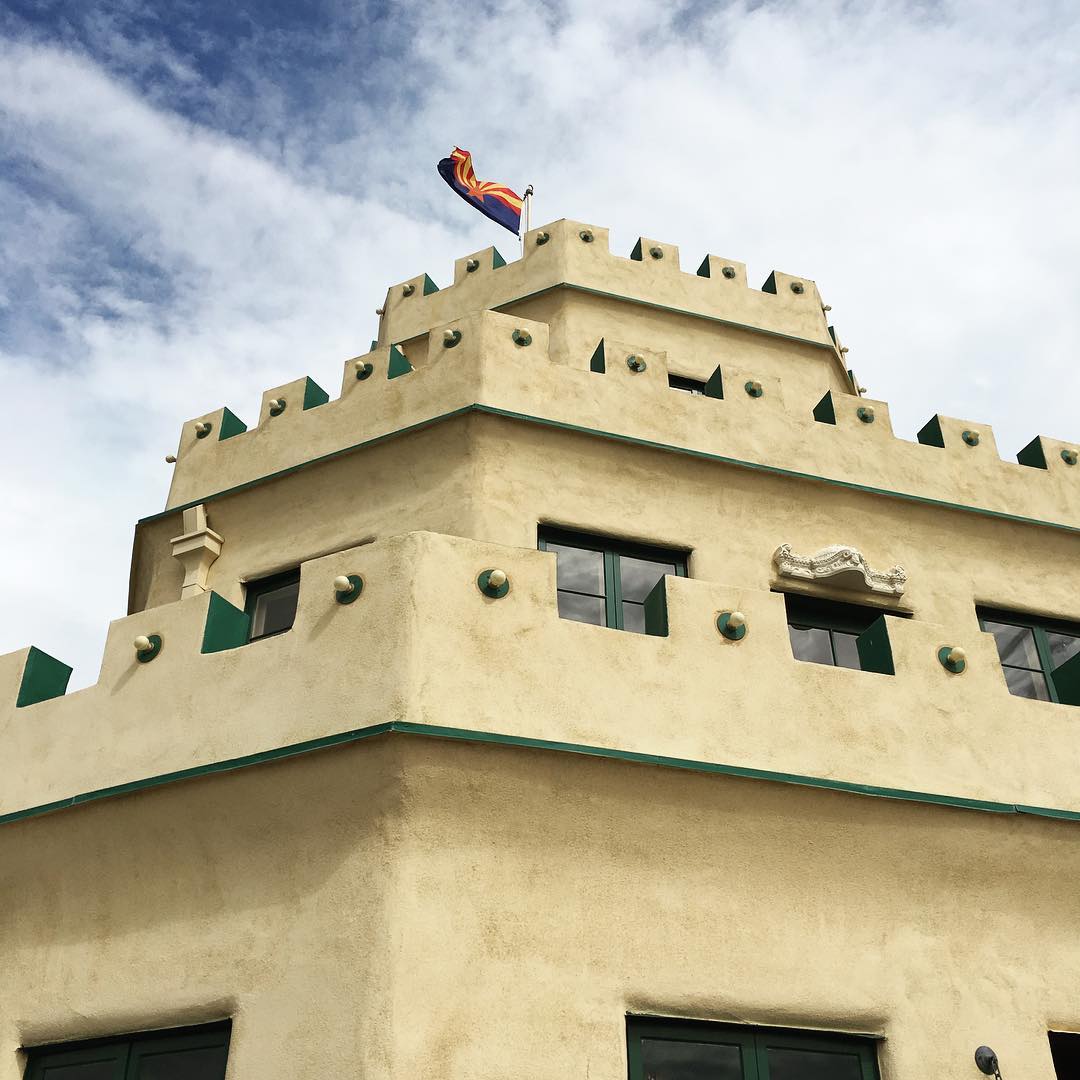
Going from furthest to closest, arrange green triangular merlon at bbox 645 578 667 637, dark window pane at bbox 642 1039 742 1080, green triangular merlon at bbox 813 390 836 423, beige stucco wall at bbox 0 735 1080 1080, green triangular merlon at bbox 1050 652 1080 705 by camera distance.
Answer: green triangular merlon at bbox 813 390 836 423 → green triangular merlon at bbox 1050 652 1080 705 → green triangular merlon at bbox 645 578 667 637 → dark window pane at bbox 642 1039 742 1080 → beige stucco wall at bbox 0 735 1080 1080

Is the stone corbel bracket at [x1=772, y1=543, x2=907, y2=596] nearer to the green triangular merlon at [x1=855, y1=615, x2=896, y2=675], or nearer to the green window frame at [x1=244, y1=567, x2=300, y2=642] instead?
the green triangular merlon at [x1=855, y1=615, x2=896, y2=675]

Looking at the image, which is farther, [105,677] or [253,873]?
[105,677]

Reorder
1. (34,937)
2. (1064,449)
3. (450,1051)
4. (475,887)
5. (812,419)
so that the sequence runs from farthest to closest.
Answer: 1. (1064,449)
2. (812,419)
3. (34,937)
4. (475,887)
5. (450,1051)

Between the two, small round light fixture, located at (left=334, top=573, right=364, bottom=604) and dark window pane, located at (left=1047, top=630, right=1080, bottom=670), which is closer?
small round light fixture, located at (left=334, top=573, right=364, bottom=604)

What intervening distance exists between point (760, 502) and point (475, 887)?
4995 millimetres

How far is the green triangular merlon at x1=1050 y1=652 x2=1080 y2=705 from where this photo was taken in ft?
30.1

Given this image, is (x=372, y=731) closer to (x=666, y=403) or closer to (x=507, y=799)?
(x=507, y=799)

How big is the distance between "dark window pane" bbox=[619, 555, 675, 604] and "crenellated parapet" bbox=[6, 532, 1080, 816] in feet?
5.42

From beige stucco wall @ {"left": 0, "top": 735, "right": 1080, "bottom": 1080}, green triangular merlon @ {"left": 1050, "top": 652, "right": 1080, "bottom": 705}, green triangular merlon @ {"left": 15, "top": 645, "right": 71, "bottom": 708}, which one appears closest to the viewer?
beige stucco wall @ {"left": 0, "top": 735, "right": 1080, "bottom": 1080}

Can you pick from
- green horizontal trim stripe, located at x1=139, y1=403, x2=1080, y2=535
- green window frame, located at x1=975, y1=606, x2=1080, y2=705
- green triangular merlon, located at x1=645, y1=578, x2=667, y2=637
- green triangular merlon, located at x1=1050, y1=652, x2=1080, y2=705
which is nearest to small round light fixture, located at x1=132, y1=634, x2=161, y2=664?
green horizontal trim stripe, located at x1=139, y1=403, x2=1080, y2=535

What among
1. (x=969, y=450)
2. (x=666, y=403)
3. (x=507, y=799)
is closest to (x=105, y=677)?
(x=507, y=799)

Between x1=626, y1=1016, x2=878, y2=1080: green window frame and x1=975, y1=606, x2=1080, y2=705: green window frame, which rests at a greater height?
x1=975, y1=606, x2=1080, y2=705: green window frame

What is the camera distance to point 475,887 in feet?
22.1

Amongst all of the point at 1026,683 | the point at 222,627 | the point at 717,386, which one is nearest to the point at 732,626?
the point at 222,627
